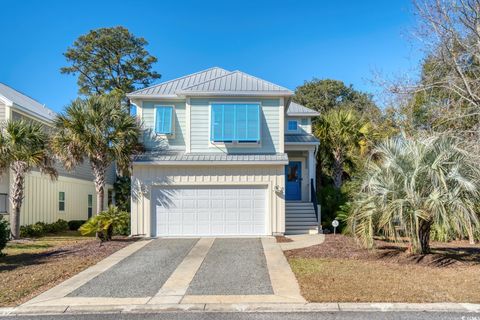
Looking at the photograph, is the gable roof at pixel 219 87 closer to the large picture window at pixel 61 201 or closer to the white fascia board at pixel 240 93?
the white fascia board at pixel 240 93

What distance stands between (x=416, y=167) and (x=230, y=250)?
18.8 ft

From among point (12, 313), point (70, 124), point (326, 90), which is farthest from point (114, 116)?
point (326, 90)

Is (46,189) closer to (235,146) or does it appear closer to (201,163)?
(201,163)

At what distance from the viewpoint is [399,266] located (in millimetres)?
9812

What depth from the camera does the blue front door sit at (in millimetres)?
20250

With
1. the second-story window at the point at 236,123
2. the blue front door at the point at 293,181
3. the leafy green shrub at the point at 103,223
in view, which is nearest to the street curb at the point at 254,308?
the leafy green shrub at the point at 103,223

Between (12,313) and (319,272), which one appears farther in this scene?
(319,272)

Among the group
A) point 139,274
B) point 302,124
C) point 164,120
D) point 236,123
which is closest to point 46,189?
point 164,120

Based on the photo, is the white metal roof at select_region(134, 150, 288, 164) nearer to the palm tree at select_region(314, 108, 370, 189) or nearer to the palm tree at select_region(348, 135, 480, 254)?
the palm tree at select_region(348, 135, 480, 254)

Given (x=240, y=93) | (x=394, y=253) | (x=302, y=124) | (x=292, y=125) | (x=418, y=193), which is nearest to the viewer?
(x=418, y=193)

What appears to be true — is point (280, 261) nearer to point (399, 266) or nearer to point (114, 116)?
point (399, 266)

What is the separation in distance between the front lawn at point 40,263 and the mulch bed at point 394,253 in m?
5.69

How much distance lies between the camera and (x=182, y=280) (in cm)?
870

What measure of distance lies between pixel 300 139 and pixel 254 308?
13.9 metres
